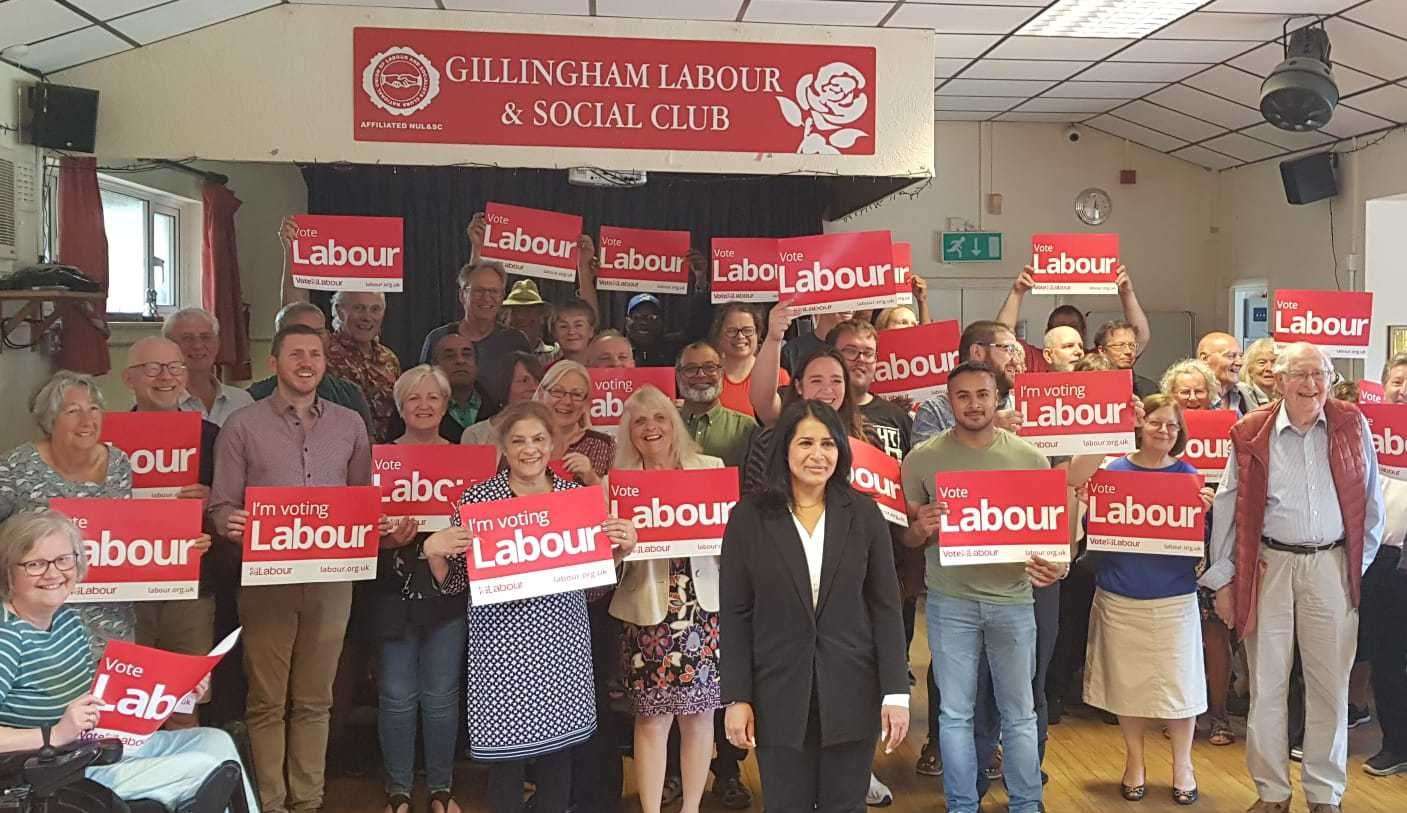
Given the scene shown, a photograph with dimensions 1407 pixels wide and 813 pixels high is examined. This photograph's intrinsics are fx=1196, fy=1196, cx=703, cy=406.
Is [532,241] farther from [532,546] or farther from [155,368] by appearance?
[532,546]

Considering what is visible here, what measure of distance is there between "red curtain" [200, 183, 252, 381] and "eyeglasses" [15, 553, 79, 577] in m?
3.14

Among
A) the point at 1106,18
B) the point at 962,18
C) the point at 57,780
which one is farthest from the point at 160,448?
the point at 1106,18

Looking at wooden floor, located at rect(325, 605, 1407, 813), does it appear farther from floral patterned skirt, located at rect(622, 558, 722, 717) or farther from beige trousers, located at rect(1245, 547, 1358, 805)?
floral patterned skirt, located at rect(622, 558, 722, 717)

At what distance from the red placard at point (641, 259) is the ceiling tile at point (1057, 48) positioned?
238 centimetres

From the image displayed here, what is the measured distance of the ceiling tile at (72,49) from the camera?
4.62 metres

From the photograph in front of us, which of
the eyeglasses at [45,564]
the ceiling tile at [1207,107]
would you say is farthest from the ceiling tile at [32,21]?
the ceiling tile at [1207,107]

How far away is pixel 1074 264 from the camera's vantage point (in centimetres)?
522

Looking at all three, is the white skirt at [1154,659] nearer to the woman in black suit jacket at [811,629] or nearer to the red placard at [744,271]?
the woman in black suit jacket at [811,629]

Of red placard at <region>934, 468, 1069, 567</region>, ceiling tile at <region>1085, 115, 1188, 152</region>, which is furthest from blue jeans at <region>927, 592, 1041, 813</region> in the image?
ceiling tile at <region>1085, 115, 1188, 152</region>

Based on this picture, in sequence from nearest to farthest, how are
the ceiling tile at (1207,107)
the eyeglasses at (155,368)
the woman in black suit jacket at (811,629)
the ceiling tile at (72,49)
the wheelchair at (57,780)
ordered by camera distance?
the wheelchair at (57,780) < the woman in black suit jacket at (811,629) < the eyeglasses at (155,368) < the ceiling tile at (72,49) < the ceiling tile at (1207,107)

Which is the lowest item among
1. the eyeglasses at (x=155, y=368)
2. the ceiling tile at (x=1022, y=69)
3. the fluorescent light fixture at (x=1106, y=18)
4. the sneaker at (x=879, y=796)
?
the sneaker at (x=879, y=796)

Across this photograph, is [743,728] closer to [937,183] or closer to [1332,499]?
[1332,499]

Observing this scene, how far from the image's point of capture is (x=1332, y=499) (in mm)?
3689

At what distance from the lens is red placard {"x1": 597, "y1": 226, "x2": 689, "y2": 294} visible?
512 cm
